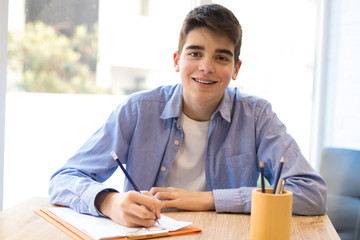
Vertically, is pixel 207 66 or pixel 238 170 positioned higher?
pixel 207 66

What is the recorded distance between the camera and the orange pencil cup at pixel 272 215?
88cm

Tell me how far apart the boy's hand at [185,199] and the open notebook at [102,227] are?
100 mm

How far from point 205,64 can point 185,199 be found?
49cm

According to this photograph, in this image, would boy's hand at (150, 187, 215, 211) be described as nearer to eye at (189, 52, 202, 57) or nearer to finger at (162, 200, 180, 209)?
finger at (162, 200, 180, 209)

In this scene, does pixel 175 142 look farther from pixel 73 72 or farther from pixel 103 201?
pixel 73 72

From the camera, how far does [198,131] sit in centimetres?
163

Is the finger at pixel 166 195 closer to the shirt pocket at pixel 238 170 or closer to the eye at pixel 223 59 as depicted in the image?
the shirt pocket at pixel 238 170

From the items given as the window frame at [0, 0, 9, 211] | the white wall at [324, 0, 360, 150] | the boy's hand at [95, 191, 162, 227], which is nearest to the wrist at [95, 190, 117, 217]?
the boy's hand at [95, 191, 162, 227]

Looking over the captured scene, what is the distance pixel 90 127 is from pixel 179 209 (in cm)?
126

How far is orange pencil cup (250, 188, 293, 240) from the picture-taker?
883 millimetres

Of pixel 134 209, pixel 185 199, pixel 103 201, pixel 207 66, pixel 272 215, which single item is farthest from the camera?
pixel 207 66

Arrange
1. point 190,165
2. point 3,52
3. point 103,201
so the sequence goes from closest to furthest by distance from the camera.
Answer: point 103,201 < point 190,165 < point 3,52

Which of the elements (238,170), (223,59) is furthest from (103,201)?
(223,59)

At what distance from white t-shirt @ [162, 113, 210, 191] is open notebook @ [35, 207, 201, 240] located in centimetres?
45
